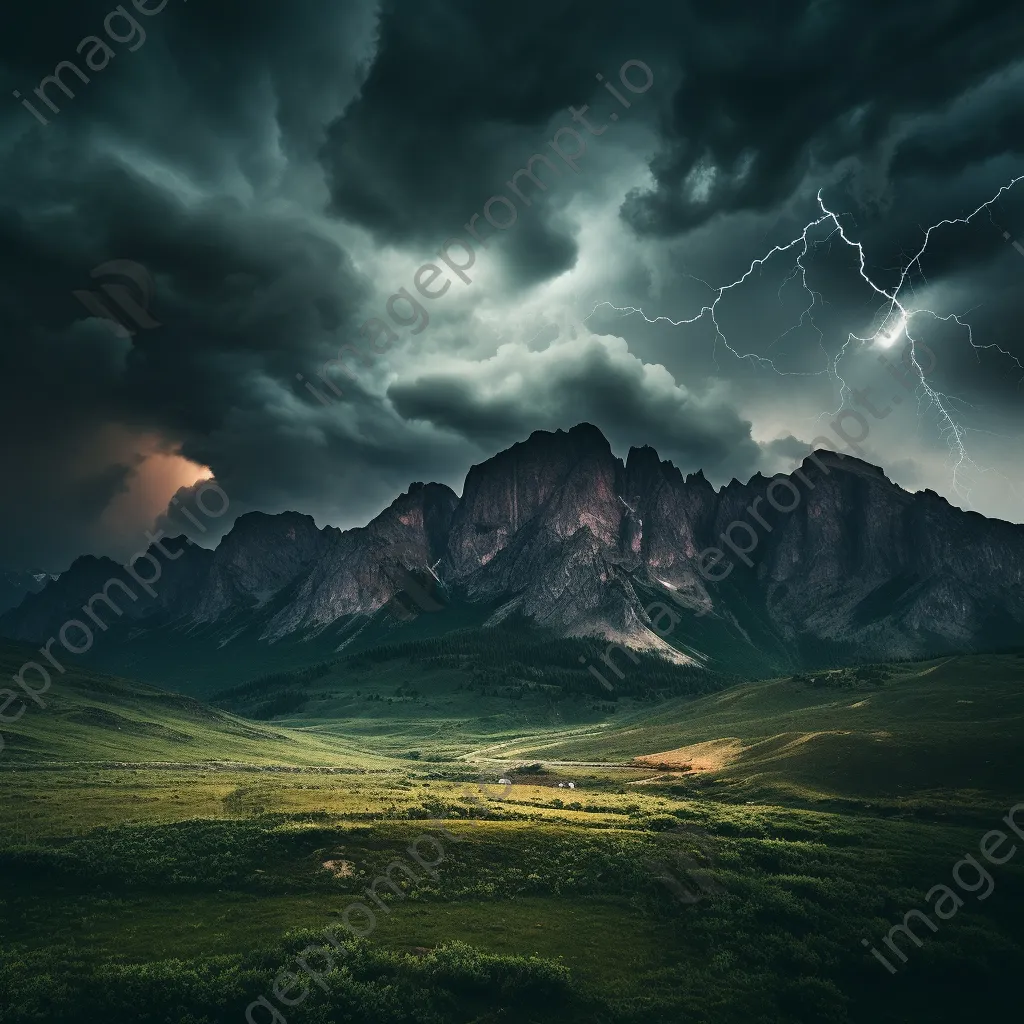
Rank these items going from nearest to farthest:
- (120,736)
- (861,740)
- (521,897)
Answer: (521,897)
(861,740)
(120,736)

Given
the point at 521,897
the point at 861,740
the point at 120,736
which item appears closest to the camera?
the point at 521,897

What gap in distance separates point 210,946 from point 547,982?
20.8m

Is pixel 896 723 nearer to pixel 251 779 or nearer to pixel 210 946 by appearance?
pixel 251 779

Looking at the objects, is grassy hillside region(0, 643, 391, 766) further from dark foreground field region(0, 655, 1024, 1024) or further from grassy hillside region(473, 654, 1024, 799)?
grassy hillside region(473, 654, 1024, 799)

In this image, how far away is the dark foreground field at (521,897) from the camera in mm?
37375

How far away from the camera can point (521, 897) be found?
5125 cm

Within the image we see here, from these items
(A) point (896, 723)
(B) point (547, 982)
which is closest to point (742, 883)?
(B) point (547, 982)

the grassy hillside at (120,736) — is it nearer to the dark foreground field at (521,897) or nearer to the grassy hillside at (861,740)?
the dark foreground field at (521,897)

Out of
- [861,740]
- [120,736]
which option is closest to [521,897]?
[861,740]

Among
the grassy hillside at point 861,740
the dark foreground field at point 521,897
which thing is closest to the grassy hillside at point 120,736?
the dark foreground field at point 521,897

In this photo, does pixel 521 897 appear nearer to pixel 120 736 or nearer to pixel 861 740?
pixel 861 740

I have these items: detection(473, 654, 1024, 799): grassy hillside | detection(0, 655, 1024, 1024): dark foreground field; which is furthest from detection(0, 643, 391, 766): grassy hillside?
detection(473, 654, 1024, 799): grassy hillside

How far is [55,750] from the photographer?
11394 cm

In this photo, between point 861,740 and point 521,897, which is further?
point 861,740
